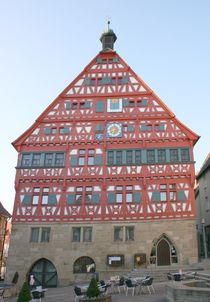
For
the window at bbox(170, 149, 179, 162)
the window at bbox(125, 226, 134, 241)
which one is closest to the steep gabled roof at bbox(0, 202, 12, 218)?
the window at bbox(125, 226, 134, 241)

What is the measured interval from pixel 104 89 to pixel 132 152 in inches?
265

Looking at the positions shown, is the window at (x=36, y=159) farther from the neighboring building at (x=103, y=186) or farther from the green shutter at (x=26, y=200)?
the green shutter at (x=26, y=200)

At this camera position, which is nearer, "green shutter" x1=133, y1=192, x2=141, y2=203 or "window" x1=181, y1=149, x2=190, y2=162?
"green shutter" x1=133, y1=192, x2=141, y2=203

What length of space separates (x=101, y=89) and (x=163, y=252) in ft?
49.0

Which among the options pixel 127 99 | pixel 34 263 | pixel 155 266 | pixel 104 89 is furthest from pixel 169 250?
pixel 104 89

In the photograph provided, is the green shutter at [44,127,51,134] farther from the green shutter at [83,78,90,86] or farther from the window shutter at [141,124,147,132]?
the window shutter at [141,124,147,132]

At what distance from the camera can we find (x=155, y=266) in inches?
906

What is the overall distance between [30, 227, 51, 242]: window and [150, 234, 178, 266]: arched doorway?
319 inches

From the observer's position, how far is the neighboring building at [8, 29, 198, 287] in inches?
936

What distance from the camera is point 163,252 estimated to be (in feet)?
77.9

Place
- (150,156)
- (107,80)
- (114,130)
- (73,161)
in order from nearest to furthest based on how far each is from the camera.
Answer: (150,156) → (73,161) → (114,130) → (107,80)

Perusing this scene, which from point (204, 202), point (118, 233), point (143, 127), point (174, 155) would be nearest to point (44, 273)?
point (118, 233)

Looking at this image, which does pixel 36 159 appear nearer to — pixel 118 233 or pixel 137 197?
pixel 137 197

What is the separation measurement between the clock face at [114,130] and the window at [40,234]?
9264mm
